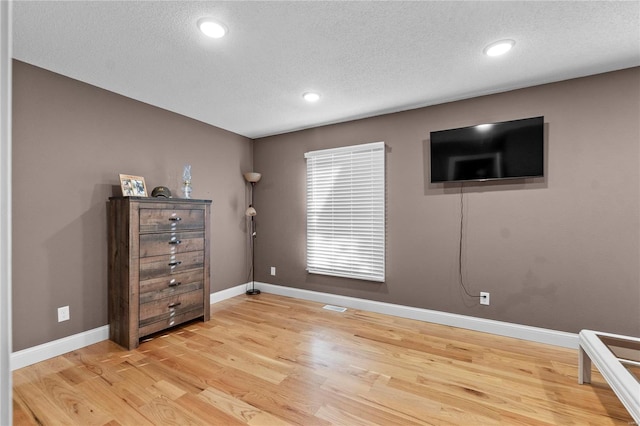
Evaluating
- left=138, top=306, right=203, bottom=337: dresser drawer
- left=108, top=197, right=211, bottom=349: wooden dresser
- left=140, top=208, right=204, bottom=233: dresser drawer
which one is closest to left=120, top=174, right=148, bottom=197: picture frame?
left=108, top=197, right=211, bottom=349: wooden dresser

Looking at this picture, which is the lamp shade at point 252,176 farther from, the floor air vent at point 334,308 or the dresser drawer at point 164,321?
the floor air vent at point 334,308

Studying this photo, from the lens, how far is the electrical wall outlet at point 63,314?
2613 mm

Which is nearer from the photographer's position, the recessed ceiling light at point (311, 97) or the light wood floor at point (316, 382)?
the light wood floor at point (316, 382)

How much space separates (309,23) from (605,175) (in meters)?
2.79

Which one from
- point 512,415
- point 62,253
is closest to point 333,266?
point 512,415

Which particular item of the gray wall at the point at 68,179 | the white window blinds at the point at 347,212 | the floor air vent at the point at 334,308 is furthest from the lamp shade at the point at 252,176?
the floor air vent at the point at 334,308

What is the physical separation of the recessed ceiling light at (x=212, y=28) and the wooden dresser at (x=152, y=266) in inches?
62.0

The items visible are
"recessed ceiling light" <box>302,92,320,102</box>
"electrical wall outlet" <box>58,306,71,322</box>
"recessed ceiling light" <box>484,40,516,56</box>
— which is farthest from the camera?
"recessed ceiling light" <box>302,92,320,102</box>

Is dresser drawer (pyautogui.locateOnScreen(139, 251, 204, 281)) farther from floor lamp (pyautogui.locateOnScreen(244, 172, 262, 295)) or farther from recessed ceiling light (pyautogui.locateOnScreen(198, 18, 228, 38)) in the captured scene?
recessed ceiling light (pyautogui.locateOnScreen(198, 18, 228, 38))

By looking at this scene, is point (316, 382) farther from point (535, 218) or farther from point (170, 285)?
point (535, 218)

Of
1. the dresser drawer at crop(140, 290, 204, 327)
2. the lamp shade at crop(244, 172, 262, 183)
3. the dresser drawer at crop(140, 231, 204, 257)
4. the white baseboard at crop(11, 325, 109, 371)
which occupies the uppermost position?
the lamp shade at crop(244, 172, 262, 183)

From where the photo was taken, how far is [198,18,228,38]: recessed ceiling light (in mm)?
1946

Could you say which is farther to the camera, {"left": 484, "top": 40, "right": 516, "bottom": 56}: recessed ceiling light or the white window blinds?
the white window blinds

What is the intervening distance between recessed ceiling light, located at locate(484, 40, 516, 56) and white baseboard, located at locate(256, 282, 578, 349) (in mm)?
2472
